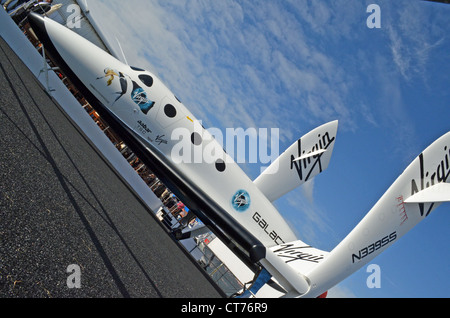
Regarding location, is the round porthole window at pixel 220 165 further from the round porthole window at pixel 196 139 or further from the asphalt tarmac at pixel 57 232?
the asphalt tarmac at pixel 57 232

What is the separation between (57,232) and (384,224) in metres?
5.73

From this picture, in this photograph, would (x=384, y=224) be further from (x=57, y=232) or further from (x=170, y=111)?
(x=57, y=232)

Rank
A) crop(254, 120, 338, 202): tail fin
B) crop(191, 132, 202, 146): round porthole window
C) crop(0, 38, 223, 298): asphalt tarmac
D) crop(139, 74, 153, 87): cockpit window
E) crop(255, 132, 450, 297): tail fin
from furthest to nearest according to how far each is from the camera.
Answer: crop(254, 120, 338, 202): tail fin
crop(191, 132, 202, 146): round porthole window
crop(139, 74, 153, 87): cockpit window
crop(255, 132, 450, 297): tail fin
crop(0, 38, 223, 298): asphalt tarmac

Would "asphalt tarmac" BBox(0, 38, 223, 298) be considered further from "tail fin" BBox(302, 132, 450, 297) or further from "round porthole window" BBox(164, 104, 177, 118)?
"tail fin" BBox(302, 132, 450, 297)

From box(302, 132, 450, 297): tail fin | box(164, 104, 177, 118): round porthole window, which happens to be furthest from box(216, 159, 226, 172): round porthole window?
box(302, 132, 450, 297): tail fin

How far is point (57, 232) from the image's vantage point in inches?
101

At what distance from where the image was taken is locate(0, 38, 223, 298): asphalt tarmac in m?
2.00

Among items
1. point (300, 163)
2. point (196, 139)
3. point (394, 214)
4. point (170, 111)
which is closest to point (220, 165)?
point (196, 139)

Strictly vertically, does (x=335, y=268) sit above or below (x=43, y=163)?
below

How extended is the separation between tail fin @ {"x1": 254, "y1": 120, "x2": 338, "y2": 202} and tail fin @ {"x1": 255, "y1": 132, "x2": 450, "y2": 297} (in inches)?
108

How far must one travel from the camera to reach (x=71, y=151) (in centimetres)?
526

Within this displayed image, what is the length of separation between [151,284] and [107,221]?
Answer: 118 centimetres
